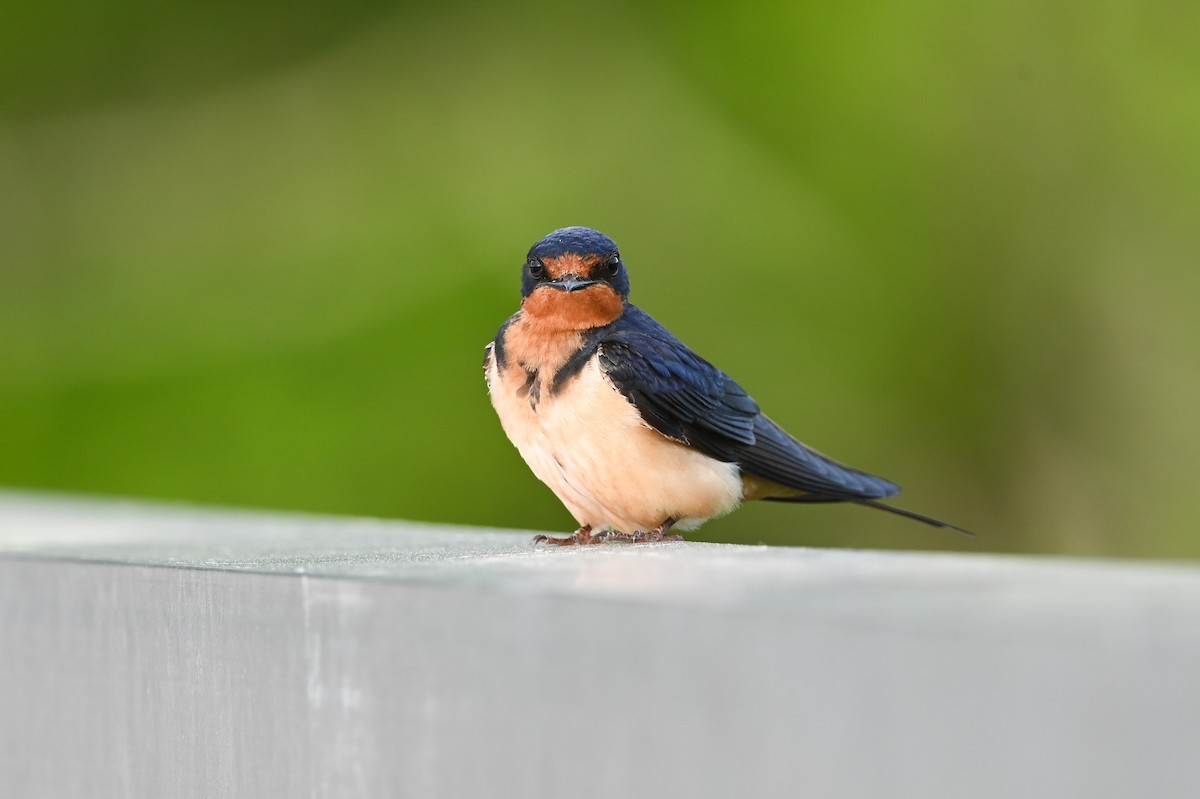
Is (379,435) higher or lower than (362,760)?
higher

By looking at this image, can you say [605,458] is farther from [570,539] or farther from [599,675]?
[599,675]

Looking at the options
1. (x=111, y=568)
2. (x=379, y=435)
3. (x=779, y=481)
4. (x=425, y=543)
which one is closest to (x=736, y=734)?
(x=111, y=568)

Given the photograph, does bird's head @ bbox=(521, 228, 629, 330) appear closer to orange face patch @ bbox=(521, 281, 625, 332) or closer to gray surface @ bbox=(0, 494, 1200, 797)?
orange face patch @ bbox=(521, 281, 625, 332)

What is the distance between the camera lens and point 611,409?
2137mm

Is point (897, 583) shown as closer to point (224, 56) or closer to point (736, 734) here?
point (736, 734)

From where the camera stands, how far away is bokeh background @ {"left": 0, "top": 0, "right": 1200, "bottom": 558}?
529cm

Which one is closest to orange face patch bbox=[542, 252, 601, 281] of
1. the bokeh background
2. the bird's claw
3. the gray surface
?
the bird's claw

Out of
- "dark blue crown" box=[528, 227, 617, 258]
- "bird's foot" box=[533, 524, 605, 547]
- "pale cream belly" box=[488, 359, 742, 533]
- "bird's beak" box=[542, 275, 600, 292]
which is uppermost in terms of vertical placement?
"dark blue crown" box=[528, 227, 617, 258]

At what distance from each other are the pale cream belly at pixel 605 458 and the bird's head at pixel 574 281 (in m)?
0.10

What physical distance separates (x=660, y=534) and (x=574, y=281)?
38 centimetres

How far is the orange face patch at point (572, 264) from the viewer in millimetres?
2260

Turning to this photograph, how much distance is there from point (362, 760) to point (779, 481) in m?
1.31

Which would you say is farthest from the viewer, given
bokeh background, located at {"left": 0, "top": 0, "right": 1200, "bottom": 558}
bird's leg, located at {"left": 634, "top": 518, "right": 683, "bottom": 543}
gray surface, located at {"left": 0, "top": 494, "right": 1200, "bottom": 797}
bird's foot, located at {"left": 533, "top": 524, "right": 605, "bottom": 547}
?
bokeh background, located at {"left": 0, "top": 0, "right": 1200, "bottom": 558}

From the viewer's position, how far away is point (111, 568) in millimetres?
1479
